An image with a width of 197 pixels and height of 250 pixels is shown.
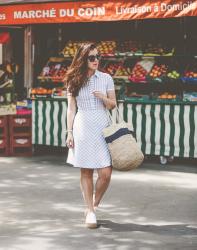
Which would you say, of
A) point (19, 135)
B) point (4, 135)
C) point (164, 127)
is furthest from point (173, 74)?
point (4, 135)

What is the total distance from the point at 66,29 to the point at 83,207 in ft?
23.4

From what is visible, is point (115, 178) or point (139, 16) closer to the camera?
point (115, 178)

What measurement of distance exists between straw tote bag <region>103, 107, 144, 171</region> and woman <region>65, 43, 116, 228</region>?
112 mm

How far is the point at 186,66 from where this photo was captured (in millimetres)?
12406

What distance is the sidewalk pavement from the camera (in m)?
6.19

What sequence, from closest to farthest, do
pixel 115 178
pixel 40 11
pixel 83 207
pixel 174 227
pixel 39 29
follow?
1. pixel 174 227
2. pixel 83 207
3. pixel 115 178
4. pixel 40 11
5. pixel 39 29

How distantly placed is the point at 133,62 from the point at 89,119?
6.63 m

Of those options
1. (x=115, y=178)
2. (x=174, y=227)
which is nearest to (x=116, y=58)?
(x=115, y=178)

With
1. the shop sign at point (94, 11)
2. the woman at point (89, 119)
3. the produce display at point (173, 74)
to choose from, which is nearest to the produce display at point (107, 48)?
the produce display at point (173, 74)

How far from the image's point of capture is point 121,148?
21.4 feet

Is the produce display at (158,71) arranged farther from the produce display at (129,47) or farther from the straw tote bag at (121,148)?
the straw tote bag at (121,148)

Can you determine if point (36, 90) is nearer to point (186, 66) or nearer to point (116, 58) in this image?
point (116, 58)

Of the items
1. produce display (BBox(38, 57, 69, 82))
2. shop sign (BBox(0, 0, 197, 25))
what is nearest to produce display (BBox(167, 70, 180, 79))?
shop sign (BBox(0, 0, 197, 25))

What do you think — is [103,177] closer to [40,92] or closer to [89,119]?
[89,119]
